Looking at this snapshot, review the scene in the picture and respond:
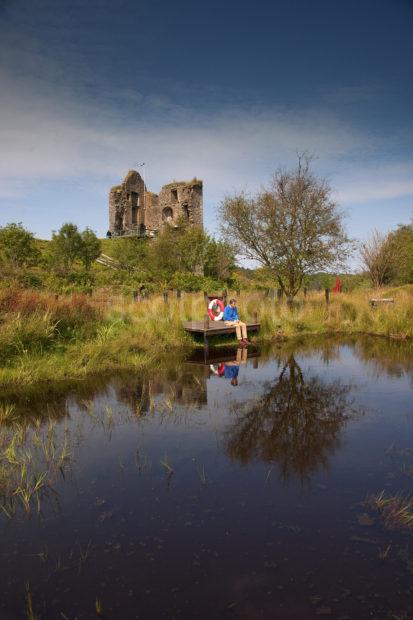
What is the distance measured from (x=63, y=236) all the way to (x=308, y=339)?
28166 millimetres

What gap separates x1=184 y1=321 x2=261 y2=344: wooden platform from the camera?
12484mm

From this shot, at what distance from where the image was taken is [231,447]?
5625mm

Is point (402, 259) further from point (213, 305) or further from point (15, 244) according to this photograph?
point (15, 244)

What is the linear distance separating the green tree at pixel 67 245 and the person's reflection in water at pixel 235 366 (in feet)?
88.4

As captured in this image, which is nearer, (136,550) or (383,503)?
(136,550)

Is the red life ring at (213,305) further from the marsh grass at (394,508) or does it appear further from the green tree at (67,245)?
the green tree at (67,245)

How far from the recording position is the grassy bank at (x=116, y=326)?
9492 mm

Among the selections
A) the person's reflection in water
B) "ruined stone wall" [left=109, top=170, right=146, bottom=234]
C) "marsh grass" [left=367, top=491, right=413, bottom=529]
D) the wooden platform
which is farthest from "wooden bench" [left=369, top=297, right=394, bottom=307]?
"ruined stone wall" [left=109, top=170, right=146, bottom=234]

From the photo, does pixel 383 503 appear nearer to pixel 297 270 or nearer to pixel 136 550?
pixel 136 550

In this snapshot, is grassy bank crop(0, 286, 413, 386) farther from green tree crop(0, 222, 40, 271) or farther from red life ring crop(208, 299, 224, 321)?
green tree crop(0, 222, 40, 271)

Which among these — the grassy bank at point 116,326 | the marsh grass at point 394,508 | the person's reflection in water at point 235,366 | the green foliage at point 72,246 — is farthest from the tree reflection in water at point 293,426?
the green foliage at point 72,246

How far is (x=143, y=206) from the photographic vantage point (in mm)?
56688

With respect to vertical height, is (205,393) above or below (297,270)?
below

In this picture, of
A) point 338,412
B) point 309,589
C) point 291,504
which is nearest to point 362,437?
point 338,412
